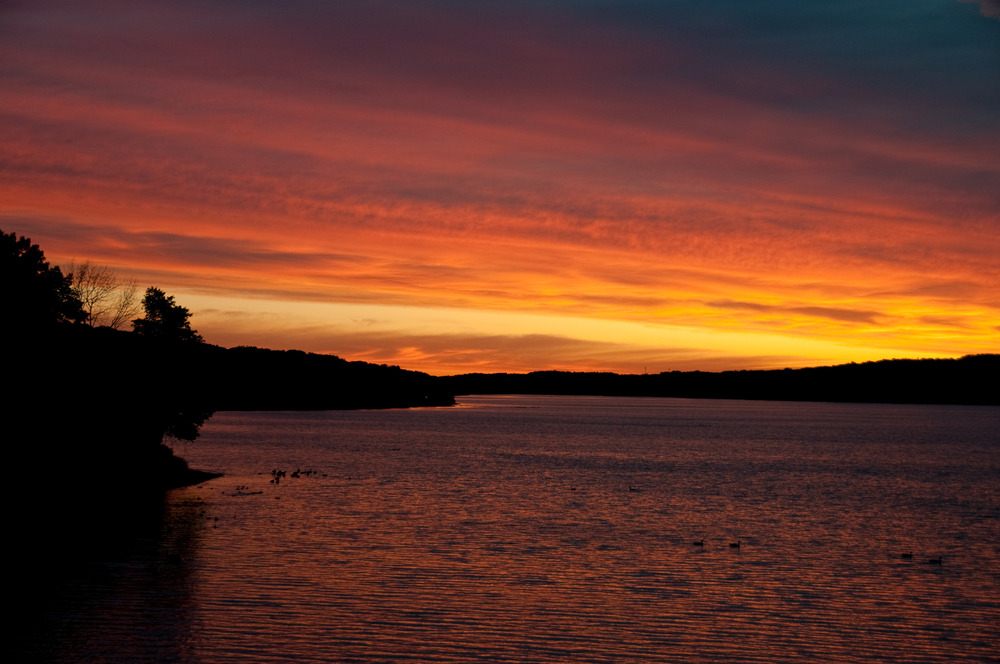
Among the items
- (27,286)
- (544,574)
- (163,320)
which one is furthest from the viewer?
(163,320)

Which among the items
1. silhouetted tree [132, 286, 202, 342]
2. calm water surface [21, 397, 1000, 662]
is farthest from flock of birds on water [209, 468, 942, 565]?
silhouetted tree [132, 286, 202, 342]

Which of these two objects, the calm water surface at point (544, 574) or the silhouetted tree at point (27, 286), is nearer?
the calm water surface at point (544, 574)

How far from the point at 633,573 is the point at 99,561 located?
946 inches

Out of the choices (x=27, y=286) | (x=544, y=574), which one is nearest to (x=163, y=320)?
(x=27, y=286)

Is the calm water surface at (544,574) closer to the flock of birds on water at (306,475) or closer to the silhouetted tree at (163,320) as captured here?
the flock of birds on water at (306,475)

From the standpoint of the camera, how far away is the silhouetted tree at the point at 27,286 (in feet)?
168

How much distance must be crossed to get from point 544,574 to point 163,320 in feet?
152

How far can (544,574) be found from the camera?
35938 millimetres

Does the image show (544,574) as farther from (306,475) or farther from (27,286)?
(306,475)

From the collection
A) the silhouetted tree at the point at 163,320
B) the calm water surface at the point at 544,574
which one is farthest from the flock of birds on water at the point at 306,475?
the silhouetted tree at the point at 163,320

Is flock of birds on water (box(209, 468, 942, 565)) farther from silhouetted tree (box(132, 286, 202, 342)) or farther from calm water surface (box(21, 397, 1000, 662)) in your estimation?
silhouetted tree (box(132, 286, 202, 342))

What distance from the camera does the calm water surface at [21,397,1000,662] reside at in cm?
2622

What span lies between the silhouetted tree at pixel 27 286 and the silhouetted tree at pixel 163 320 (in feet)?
30.0

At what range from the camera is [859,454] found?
4690 inches
